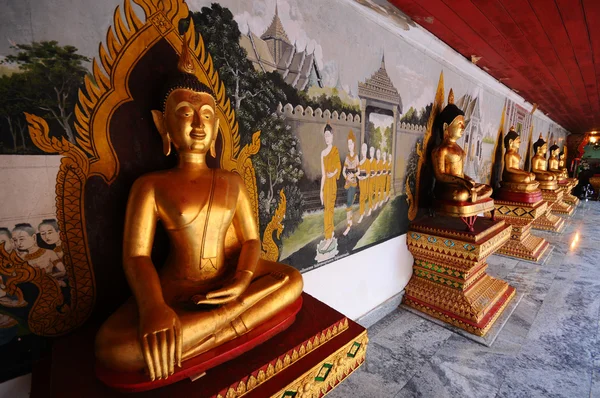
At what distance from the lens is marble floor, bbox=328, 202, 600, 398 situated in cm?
196

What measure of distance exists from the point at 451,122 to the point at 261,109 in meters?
2.16

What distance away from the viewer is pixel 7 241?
0.98 metres

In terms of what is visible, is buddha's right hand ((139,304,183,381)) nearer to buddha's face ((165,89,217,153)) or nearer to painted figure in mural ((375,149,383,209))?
buddha's face ((165,89,217,153))

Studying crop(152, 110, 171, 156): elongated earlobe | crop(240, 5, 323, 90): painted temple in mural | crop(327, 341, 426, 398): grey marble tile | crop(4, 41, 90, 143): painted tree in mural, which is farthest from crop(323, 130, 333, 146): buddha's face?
crop(327, 341, 426, 398): grey marble tile

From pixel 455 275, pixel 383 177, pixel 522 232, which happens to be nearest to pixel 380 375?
pixel 455 275

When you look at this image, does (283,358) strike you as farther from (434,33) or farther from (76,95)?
(434,33)

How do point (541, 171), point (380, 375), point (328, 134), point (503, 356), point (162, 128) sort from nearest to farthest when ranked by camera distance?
point (162, 128) → point (328, 134) → point (380, 375) → point (503, 356) → point (541, 171)

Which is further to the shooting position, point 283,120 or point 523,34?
point 523,34

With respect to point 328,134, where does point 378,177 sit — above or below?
below

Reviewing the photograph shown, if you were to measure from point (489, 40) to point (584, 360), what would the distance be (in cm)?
292

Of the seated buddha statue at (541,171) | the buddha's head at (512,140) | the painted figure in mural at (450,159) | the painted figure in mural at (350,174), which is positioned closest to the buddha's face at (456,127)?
the painted figure in mural at (450,159)

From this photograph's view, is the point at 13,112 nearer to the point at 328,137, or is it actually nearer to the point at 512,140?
the point at 328,137

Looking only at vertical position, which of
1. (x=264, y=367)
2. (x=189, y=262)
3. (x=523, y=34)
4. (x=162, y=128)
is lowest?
(x=264, y=367)

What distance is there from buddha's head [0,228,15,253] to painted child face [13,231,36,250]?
0.04 ft
